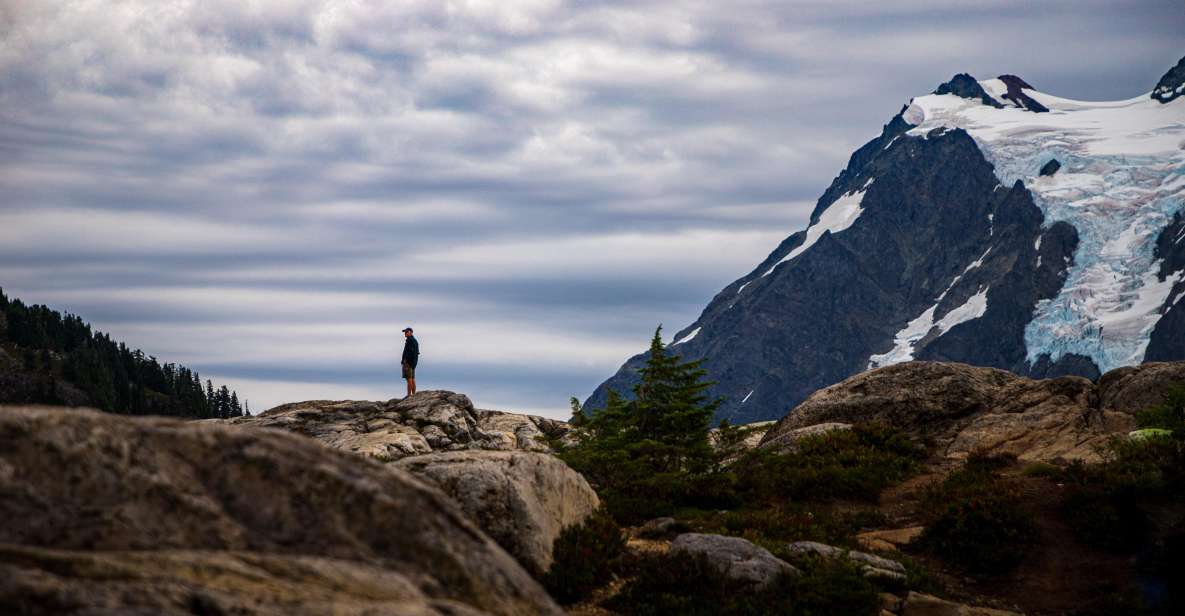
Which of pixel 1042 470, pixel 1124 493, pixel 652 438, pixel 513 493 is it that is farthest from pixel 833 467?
pixel 513 493

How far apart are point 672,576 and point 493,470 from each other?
3.28 m

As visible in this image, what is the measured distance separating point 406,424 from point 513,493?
25.4 meters

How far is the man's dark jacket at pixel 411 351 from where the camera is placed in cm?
4081

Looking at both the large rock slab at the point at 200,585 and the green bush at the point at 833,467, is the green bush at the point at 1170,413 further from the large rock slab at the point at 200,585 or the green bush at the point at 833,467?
the large rock slab at the point at 200,585

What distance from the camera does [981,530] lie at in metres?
20.6

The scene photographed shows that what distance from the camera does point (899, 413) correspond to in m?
33.4

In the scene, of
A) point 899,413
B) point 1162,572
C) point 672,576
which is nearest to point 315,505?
point 672,576

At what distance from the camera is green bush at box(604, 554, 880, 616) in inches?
581

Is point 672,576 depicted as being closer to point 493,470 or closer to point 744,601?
point 744,601

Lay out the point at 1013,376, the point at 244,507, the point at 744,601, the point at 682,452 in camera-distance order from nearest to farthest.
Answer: the point at 244,507 < the point at 744,601 < the point at 682,452 < the point at 1013,376

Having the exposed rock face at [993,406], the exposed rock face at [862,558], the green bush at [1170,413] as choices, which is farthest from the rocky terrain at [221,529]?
the green bush at [1170,413]

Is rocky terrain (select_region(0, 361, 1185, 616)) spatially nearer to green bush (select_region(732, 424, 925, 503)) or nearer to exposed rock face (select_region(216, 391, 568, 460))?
green bush (select_region(732, 424, 925, 503))

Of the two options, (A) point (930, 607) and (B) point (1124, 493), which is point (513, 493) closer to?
(A) point (930, 607)

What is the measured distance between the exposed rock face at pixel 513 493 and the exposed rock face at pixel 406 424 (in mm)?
18394
